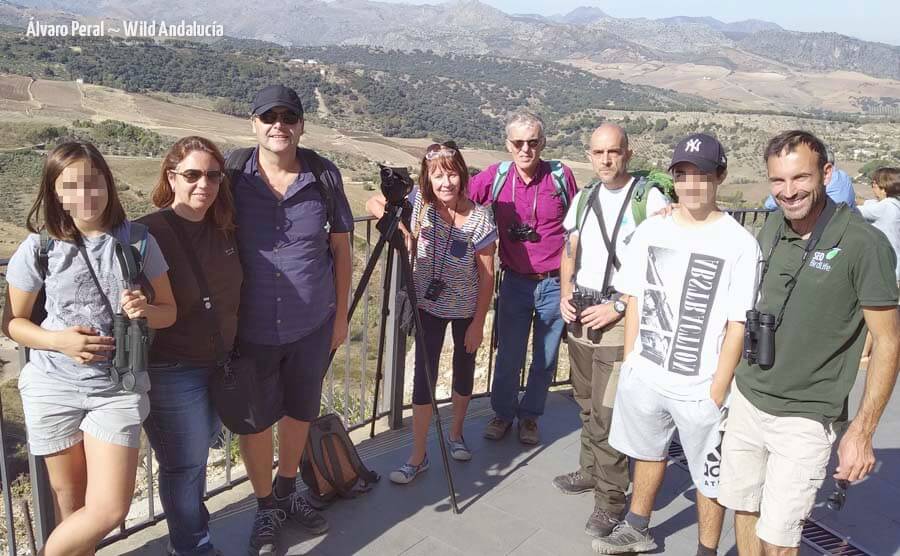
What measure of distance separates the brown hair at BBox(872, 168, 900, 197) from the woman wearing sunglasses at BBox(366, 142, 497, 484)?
147 inches

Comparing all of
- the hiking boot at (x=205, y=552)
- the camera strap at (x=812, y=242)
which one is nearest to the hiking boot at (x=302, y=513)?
the hiking boot at (x=205, y=552)

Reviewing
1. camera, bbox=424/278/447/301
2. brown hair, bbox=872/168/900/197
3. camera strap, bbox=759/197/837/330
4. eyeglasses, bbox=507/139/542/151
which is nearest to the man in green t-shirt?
camera strap, bbox=759/197/837/330

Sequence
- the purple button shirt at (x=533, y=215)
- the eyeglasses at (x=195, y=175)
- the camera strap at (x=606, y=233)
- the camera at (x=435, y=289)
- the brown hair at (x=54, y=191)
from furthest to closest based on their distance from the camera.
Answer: the purple button shirt at (x=533, y=215)
the camera at (x=435, y=289)
the camera strap at (x=606, y=233)
the eyeglasses at (x=195, y=175)
the brown hair at (x=54, y=191)

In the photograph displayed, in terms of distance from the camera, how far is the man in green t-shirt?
2166 millimetres

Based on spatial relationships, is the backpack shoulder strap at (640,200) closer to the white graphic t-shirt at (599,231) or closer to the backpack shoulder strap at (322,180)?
the white graphic t-shirt at (599,231)

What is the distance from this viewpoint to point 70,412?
2195 mm

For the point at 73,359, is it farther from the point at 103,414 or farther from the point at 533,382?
the point at 533,382

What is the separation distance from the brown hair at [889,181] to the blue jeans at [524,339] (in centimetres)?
332

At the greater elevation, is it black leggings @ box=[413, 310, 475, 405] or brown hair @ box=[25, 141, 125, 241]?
brown hair @ box=[25, 141, 125, 241]

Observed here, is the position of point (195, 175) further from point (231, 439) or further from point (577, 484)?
point (577, 484)

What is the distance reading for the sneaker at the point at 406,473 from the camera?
3.53 metres

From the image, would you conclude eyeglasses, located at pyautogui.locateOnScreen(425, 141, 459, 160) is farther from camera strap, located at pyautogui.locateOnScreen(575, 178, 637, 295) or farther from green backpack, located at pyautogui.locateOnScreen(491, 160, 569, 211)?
camera strap, located at pyautogui.locateOnScreen(575, 178, 637, 295)

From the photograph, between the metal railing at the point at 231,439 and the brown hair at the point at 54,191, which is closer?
the brown hair at the point at 54,191

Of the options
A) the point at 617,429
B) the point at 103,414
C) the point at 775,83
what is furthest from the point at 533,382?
the point at 775,83
